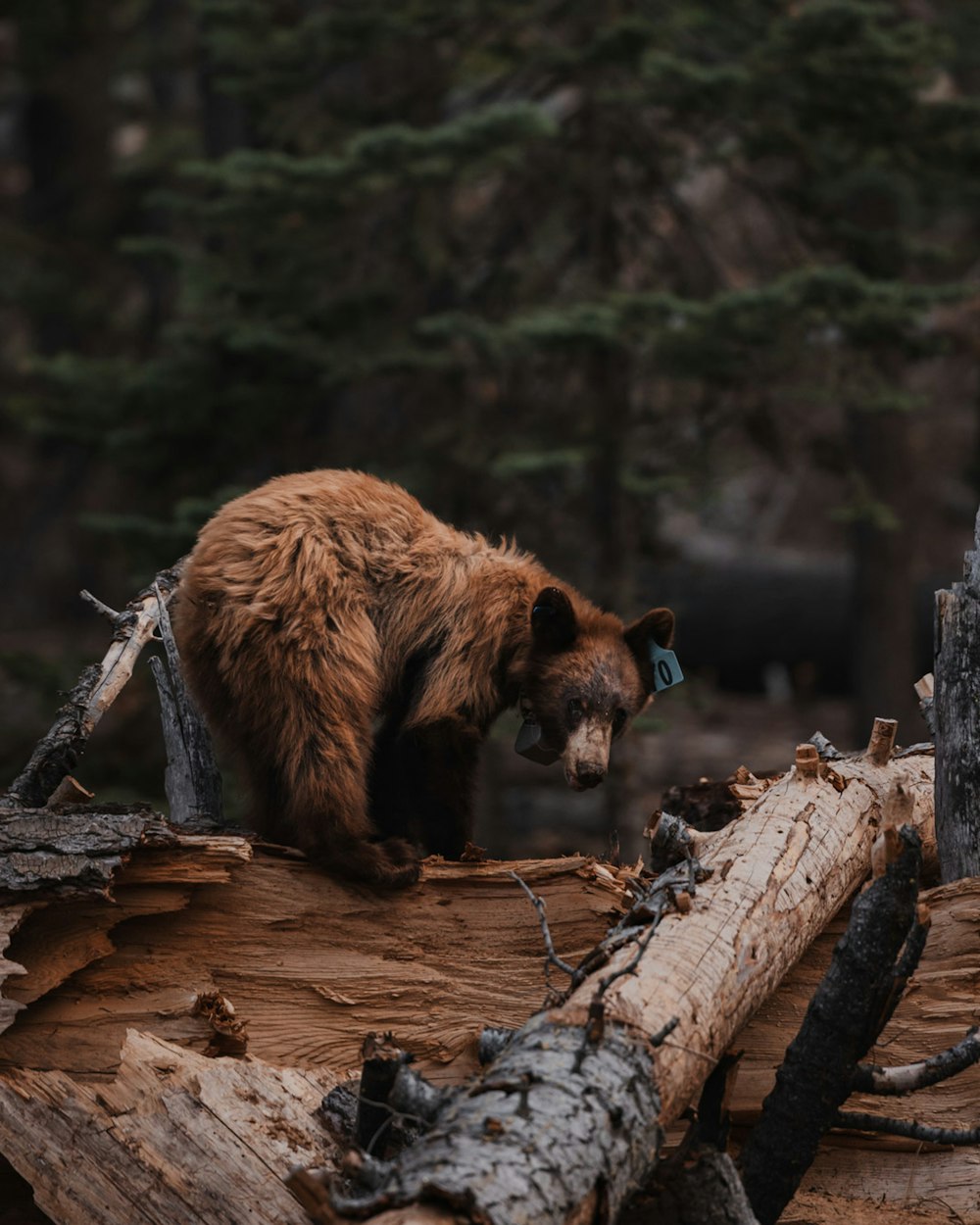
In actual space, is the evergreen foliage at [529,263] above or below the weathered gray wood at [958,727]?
above

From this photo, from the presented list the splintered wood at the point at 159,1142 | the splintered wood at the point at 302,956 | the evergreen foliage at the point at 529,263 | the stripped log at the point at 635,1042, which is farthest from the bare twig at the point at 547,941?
the evergreen foliage at the point at 529,263

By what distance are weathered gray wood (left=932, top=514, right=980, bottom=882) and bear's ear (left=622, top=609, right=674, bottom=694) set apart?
1.05 m

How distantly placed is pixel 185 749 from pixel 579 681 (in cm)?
159

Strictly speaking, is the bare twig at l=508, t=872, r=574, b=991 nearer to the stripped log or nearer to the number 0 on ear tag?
the stripped log

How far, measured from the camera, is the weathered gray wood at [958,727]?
4906 millimetres

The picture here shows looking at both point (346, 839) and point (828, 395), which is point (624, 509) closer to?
point (828, 395)

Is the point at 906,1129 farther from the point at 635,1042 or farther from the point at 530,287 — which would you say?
the point at 530,287

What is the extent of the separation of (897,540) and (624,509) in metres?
3.73

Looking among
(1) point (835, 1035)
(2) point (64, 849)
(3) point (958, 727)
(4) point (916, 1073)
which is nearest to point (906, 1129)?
(4) point (916, 1073)

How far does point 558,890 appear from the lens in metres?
4.91

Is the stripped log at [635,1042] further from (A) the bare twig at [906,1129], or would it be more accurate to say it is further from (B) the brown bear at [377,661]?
(B) the brown bear at [377,661]

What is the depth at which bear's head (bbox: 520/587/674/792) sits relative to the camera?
5.27m

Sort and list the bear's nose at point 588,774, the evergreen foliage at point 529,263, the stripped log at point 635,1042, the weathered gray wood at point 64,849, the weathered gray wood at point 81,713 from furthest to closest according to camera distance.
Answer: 1. the evergreen foliage at point 529,263
2. the bear's nose at point 588,774
3. the weathered gray wood at point 81,713
4. the weathered gray wood at point 64,849
5. the stripped log at point 635,1042

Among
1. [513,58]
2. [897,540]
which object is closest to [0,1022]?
[513,58]
